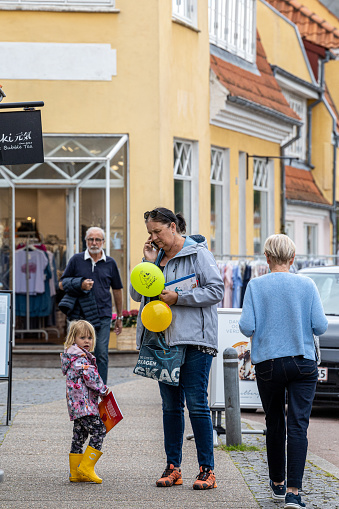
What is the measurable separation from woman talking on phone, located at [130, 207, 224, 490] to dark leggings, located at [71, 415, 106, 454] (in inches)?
19.5

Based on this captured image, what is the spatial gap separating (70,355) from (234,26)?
44.2 ft

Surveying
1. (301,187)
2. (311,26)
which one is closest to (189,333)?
(301,187)

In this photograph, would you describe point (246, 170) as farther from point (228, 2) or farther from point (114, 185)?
point (114, 185)

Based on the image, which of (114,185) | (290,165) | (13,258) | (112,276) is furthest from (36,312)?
(290,165)

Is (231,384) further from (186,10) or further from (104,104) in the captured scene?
(186,10)

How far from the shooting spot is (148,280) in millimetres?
6352

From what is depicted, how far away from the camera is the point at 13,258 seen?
1517 cm

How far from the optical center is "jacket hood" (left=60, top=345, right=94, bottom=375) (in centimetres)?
674

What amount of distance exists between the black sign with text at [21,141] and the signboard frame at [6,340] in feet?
7.78

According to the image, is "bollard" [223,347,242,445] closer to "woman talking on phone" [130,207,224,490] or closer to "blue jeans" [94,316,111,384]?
"woman talking on phone" [130,207,224,490]

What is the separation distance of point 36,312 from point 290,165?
865cm

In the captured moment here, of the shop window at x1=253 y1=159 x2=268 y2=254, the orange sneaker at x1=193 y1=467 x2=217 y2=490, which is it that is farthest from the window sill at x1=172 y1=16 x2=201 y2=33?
the orange sneaker at x1=193 y1=467 x2=217 y2=490

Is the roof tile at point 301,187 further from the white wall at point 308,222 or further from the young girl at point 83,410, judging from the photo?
the young girl at point 83,410

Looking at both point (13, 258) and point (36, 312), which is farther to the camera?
point (36, 312)
